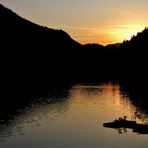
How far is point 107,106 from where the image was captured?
14862 centimetres

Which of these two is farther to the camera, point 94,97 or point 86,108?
point 94,97

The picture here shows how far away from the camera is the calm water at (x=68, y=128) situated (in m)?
84.9

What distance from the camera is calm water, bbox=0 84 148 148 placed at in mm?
84938

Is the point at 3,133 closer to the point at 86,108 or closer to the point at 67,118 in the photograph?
the point at 67,118

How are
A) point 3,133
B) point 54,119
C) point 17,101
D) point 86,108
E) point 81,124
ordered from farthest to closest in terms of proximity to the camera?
point 17,101, point 86,108, point 54,119, point 81,124, point 3,133

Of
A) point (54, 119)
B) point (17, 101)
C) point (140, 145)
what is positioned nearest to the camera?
point (140, 145)

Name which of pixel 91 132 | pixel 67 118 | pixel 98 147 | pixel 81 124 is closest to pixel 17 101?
pixel 67 118

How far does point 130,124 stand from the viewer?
314ft

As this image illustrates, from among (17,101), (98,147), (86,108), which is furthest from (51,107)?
(98,147)

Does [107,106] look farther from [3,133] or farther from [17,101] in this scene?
[3,133]

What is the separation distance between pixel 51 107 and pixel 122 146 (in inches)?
2567

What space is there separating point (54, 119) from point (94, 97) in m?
66.8

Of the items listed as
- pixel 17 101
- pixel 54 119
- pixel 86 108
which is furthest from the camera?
pixel 17 101

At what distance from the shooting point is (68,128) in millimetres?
102812
